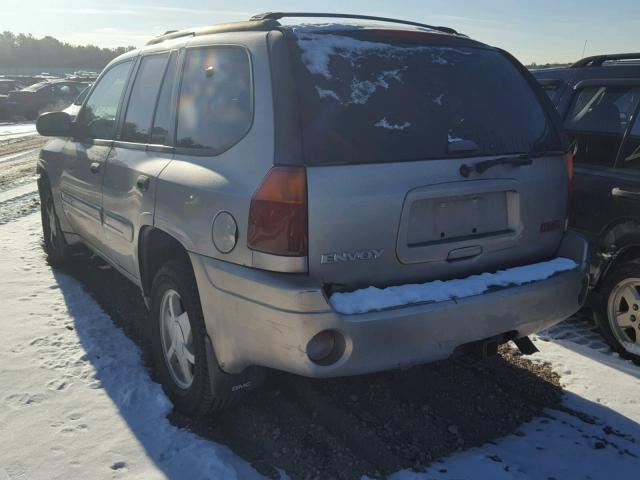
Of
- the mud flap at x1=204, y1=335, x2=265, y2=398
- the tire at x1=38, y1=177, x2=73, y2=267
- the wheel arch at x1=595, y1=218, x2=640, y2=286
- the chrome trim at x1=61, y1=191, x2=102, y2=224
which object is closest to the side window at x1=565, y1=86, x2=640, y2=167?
the wheel arch at x1=595, y1=218, x2=640, y2=286

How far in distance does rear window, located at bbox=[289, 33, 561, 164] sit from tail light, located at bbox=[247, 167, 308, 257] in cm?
13

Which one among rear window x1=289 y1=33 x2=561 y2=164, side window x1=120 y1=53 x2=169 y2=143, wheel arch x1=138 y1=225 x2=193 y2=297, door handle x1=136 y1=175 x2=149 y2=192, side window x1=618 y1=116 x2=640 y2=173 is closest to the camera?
rear window x1=289 y1=33 x2=561 y2=164

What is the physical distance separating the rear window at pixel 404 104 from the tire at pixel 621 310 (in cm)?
124

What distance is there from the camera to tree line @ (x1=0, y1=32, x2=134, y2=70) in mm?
84812

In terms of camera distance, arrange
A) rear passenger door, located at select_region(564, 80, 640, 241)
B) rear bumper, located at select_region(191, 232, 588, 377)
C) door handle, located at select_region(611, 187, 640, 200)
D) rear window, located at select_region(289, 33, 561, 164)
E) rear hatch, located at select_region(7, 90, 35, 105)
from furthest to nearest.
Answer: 1. rear hatch, located at select_region(7, 90, 35, 105)
2. rear passenger door, located at select_region(564, 80, 640, 241)
3. door handle, located at select_region(611, 187, 640, 200)
4. rear window, located at select_region(289, 33, 561, 164)
5. rear bumper, located at select_region(191, 232, 588, 377)

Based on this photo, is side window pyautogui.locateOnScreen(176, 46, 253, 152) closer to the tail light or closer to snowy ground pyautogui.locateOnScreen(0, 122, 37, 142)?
the tail light

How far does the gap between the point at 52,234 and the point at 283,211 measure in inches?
161

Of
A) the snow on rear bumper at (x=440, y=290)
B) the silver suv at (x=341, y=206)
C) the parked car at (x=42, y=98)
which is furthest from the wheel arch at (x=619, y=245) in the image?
the parked car at (x=42, y=98)

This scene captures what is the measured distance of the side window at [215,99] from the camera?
2.69m

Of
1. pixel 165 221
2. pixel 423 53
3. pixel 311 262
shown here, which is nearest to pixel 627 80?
pixel 423 53

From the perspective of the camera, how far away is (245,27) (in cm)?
286

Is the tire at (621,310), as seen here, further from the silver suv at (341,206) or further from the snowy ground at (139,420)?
the silver suv at (341,206)

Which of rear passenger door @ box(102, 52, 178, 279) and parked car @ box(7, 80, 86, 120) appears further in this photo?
parked car @ box(7, 80, 86, 120)

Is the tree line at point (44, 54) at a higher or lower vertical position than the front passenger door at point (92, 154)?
higher
